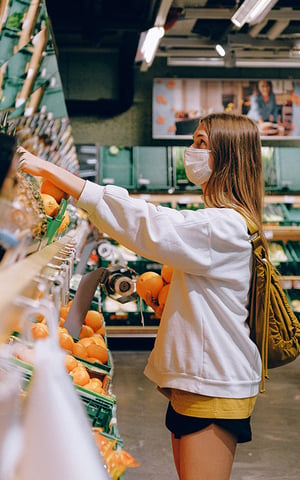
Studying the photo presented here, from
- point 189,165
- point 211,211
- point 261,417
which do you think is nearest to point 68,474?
point 211,211

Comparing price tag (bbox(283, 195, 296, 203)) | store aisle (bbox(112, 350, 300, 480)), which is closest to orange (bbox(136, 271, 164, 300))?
store aisle (bbox(112, 350, 300, 480))

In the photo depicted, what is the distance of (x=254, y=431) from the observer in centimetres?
418

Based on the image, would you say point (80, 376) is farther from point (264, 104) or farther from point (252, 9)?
point (264, 104)

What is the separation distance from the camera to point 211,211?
1738 millimetres

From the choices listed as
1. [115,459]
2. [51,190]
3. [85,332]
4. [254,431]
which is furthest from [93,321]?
[254,431]

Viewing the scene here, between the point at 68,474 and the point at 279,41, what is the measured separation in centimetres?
786

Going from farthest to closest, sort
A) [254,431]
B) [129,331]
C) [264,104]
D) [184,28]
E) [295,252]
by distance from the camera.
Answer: [264,104], [184,28], [295,252], [129,331], [254,431]

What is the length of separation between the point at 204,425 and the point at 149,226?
0.61m

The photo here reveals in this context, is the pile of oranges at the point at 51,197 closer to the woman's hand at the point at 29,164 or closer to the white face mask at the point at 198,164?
the woman's hand at the point at 29,164

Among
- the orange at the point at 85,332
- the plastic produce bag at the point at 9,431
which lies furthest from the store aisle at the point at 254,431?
the plastic produce bag at the point at 9,431

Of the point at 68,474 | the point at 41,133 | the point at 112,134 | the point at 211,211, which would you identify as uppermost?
the point at 112,134

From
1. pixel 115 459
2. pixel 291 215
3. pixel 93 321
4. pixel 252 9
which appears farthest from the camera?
pixel 291 215

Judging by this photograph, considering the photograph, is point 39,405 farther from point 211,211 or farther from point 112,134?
point 112,134

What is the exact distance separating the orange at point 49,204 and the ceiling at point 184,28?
13.9 feet
